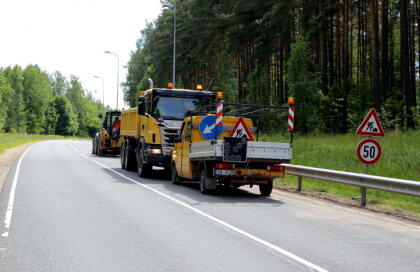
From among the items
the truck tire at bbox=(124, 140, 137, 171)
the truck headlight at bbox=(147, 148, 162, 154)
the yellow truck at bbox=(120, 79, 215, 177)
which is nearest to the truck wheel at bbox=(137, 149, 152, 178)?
the yellow truck at bbox=(120, 79, 215, 177)

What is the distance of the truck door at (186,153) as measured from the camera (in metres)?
15.1

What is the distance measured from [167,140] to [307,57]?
1519 centimetres

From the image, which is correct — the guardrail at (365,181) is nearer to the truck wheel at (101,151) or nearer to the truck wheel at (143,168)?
the truck wheel at (143,168)

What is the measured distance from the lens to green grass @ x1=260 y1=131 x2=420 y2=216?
45.5 ft

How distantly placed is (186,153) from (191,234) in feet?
23.9

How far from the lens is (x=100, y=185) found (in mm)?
15664

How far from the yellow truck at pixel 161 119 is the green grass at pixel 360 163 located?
4.06m

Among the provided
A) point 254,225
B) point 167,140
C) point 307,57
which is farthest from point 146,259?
point 307,57

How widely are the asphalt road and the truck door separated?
4.43 ft

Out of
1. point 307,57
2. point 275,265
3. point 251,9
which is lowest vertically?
point 275,265

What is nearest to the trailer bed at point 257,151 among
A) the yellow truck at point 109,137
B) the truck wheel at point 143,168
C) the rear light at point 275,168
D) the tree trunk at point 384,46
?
the rear light at point 275,168

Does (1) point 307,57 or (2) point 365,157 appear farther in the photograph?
(1) point 307,57

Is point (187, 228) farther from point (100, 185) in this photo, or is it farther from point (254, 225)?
point (100, 185)

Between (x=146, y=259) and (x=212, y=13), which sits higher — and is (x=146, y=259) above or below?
below
